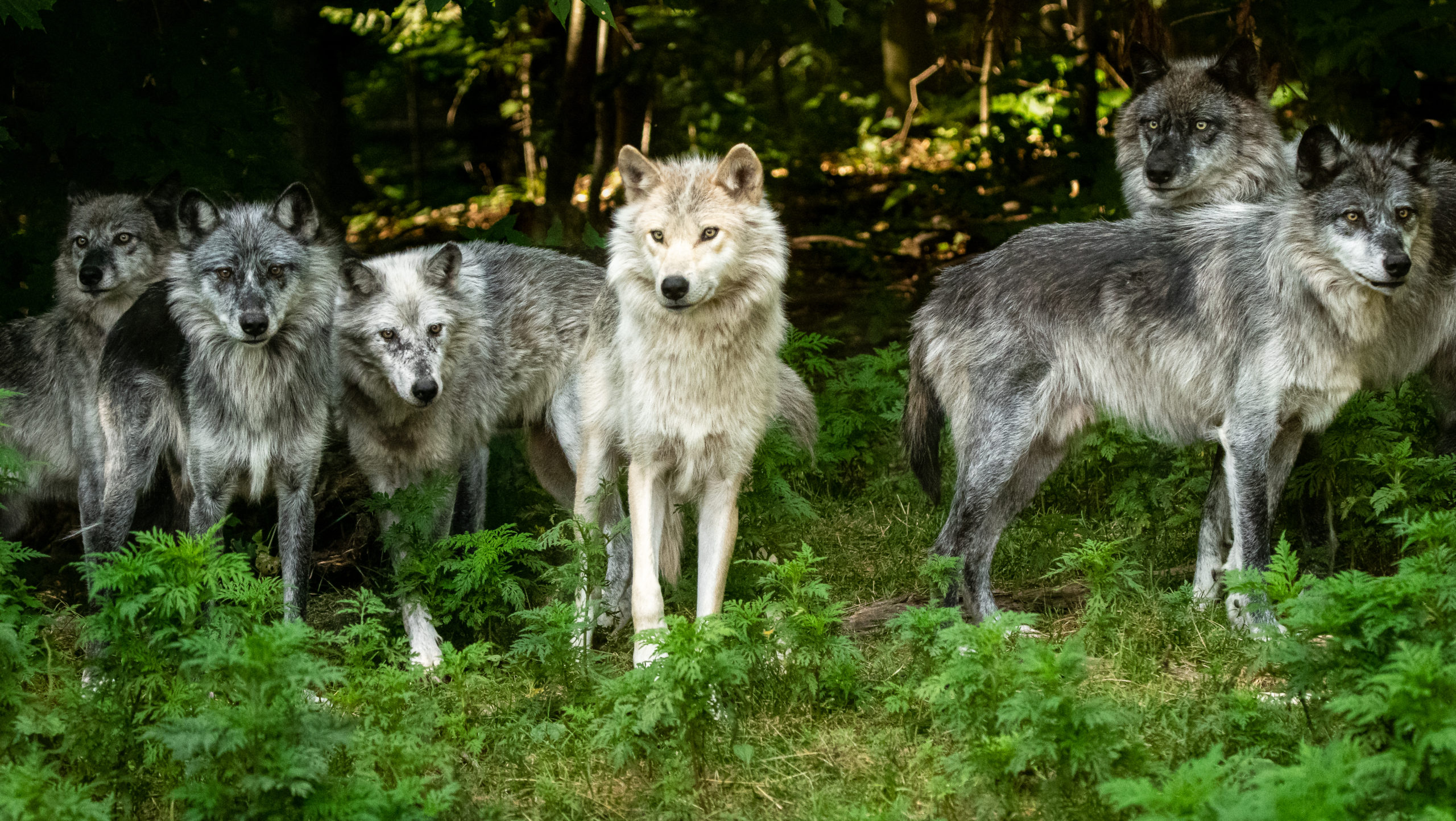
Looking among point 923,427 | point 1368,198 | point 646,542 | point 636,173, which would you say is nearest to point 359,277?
point 636,173

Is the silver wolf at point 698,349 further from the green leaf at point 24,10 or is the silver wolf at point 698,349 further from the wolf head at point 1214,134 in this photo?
the green leaf at point 24,10

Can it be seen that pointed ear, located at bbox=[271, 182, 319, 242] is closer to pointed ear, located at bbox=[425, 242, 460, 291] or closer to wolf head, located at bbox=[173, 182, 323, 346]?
wolf head, located at bbox=[173, 182, 323, 346]

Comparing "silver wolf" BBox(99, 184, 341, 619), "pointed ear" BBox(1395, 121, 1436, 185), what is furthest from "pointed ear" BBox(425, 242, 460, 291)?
"pointed ear" BBox(1395, 121, 1436, 185)

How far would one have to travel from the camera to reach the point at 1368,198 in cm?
517

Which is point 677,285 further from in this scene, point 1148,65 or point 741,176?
point 1148,65

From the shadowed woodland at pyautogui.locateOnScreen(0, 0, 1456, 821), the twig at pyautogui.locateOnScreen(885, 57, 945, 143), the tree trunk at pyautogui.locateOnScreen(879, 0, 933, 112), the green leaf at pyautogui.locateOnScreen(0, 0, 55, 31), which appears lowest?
the shadowed woodland at pyautogui.locateOnScreen(0, 0, 1456, 821)

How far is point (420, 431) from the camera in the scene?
19.7 ft

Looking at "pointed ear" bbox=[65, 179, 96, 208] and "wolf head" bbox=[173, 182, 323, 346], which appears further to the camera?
"pointed ear" bbox=[65, 179, 96, 208]

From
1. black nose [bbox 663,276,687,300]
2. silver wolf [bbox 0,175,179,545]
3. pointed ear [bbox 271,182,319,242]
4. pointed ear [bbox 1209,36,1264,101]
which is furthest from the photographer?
pointed ear [bbox 1209,36,1264,101]

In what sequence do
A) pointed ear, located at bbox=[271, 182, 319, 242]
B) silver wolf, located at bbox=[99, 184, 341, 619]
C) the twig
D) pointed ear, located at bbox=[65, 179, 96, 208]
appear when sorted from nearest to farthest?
silver wolf, located at bbox=[99, 184, 341, 619]
pointed ear, located at bbox=[271, 182, 319, 242]
pointed ear, located at bbox=[65, 179, 96, 208]
the twig

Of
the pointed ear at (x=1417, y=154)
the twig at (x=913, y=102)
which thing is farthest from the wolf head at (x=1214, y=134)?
the twig at (x=913, y=102)

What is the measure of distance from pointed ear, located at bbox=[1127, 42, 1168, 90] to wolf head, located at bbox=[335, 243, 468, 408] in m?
3.60

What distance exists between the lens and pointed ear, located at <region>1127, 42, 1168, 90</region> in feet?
21.4

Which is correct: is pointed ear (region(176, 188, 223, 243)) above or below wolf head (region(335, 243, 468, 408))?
above
